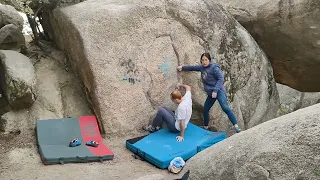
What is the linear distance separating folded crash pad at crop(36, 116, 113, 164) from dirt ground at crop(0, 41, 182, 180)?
97mm

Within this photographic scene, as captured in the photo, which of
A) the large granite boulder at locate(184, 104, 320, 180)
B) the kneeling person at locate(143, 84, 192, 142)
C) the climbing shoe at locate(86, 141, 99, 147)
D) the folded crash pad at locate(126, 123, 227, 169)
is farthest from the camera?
the kneeling person at locate(143, 84, 192, 142)

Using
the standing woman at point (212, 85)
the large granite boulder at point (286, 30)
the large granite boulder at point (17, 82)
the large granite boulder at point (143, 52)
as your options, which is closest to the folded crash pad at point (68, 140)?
the large granite boulder at point (143, 52)

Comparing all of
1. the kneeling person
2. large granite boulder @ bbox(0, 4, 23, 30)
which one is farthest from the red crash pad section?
large granite boulder @ bbox(0, 4, 23, 30)

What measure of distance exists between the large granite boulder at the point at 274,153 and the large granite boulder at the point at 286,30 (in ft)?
19.3

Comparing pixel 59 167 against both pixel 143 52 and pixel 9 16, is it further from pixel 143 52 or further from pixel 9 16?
pixel 9 16

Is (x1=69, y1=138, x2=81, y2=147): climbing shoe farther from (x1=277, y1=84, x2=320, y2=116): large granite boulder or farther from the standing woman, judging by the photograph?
(x1=277, y1=84, x2=320, y2=116): large granite boulder

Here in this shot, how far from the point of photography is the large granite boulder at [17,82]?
6.76 metres

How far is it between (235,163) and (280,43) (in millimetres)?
6616

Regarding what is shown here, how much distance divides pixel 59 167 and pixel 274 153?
319 cm

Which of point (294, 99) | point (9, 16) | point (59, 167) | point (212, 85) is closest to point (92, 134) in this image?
point (59, 167)

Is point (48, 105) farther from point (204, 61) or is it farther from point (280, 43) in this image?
point (280, 43)

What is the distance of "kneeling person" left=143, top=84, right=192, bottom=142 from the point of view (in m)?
6.63

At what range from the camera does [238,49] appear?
857 centimetres

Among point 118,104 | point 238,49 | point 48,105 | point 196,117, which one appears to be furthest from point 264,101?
point 48,105
